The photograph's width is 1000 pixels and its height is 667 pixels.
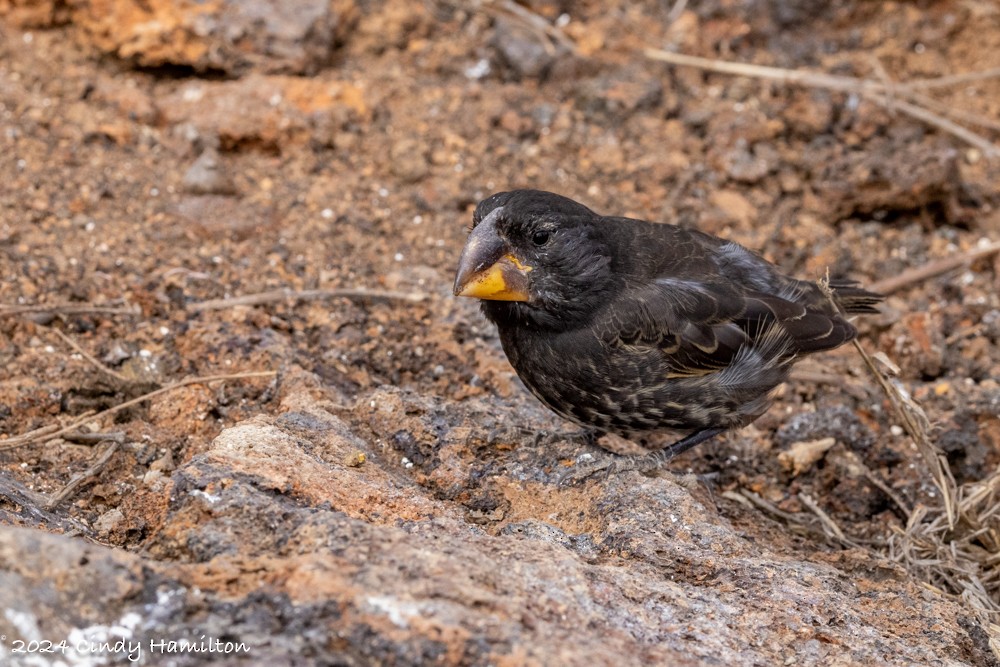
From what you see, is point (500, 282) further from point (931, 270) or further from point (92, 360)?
point (931, 270)

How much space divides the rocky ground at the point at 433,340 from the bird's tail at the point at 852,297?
1.38 ft

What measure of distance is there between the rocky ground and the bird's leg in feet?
0.23

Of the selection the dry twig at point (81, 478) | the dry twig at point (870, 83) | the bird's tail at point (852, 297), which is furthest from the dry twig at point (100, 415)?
the dry twig at point (870, 83)

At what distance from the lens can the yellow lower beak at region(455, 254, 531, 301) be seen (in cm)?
365

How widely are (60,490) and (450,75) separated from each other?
3724 millimetres

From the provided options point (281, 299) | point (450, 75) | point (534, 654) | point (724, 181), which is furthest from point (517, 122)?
point (534, 654)

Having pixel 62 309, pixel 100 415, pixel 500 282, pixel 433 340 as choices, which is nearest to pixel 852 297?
pixel 500 282

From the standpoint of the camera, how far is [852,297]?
4.48 meters

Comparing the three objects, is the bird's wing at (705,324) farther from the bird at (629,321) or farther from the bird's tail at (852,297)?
the bird's tail at (852,297)

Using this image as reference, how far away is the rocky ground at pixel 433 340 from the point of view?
243cm

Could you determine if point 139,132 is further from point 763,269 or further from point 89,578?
point 89,578

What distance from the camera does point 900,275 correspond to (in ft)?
18.1

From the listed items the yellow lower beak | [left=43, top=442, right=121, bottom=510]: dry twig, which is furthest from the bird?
[left=43, top=442, right=121, bottom=510]: dry twig

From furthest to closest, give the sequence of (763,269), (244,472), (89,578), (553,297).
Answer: (763,269) → (553,297) → (244,472) → (89,578)
